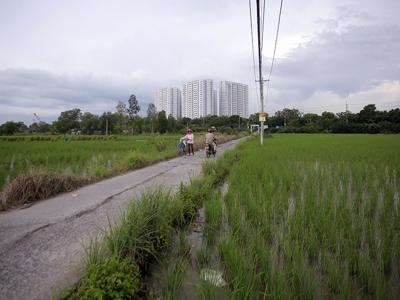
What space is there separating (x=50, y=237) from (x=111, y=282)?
1.72 m

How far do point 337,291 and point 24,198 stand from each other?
16.4ft

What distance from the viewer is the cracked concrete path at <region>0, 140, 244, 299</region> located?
1.96 m

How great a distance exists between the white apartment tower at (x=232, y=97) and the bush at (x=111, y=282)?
223ft

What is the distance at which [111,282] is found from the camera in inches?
63.0

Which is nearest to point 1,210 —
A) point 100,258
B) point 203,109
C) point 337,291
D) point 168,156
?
point 100,258

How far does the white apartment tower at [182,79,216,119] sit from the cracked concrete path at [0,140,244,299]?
64.3 m

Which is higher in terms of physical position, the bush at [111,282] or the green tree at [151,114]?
the green tree at [151,114]

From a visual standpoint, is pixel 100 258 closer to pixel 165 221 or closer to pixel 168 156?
pixel 165 221

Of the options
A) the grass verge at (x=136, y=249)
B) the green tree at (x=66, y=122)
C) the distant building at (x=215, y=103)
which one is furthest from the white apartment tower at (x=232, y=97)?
the grass verge at (x=136, y=249)

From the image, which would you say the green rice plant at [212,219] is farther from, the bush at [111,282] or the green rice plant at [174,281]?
the bush at [111,282]

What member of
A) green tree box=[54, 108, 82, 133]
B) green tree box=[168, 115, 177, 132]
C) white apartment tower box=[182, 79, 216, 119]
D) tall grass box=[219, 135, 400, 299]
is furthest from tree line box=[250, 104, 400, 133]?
tall grass box=[219, 135, 400, 299]

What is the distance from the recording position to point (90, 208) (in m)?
3.83

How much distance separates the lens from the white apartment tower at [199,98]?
6650 cm

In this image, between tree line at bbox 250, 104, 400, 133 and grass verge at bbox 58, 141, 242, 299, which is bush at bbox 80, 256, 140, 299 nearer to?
grass verge at bbox 58, 141, 242, 299
